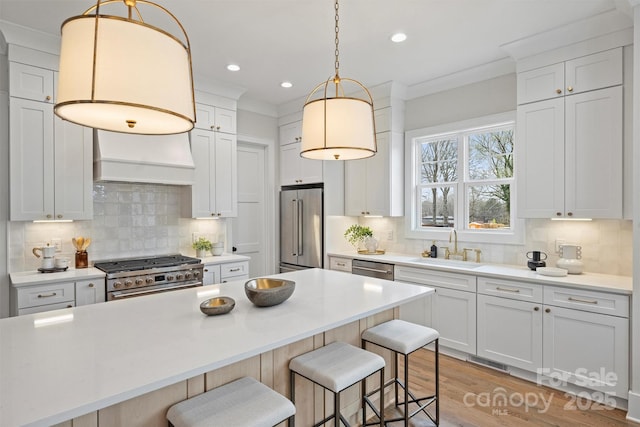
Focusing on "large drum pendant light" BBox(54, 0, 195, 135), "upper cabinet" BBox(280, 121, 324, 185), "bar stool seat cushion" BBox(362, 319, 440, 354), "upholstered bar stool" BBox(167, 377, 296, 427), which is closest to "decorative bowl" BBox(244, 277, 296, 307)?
"upholstered bar stool" BBox(167, 377, 296, 427)

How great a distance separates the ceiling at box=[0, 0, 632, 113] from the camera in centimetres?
254

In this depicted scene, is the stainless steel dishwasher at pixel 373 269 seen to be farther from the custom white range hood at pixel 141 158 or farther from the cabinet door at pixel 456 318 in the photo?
the custom white range hood at pixel 141 158

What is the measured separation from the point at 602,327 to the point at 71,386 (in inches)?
127

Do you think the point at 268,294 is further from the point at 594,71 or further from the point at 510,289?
the point at 594,71

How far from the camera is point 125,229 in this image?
148 inches

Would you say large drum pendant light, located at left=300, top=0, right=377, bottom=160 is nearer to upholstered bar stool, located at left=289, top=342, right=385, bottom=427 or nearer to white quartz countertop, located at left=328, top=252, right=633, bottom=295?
upholstered bar stool, located at left=289, top=342, right=385, bottom=427

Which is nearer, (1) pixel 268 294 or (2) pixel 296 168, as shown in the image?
(1) pixel 268 294

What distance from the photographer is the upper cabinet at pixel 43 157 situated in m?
2.93

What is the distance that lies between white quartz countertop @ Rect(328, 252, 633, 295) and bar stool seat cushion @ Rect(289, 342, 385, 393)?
180cm

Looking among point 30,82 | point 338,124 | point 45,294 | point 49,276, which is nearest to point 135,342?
point 338,124

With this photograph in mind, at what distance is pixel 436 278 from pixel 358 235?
1.24 metres

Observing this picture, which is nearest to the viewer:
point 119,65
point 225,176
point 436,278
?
point 119,65

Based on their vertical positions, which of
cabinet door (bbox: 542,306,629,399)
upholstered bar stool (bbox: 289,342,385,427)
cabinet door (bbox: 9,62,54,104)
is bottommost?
cabinet door (bbox: 542,306,629,399)

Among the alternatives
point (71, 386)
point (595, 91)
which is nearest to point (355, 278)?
point (71, 386)
